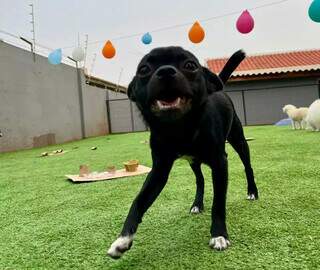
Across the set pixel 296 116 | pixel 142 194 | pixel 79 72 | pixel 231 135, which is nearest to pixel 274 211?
pixel 231 135

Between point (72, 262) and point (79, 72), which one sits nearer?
point (72, 262)

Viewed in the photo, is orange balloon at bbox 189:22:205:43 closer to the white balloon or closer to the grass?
the white balloon

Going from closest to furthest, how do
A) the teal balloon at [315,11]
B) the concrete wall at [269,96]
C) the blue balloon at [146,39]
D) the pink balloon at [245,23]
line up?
1. the teal balloon at [315,11]
2. the pink balloon at [245,23]
3. the blue balloon at [146,39]
4. the concrete wall at [269,96]

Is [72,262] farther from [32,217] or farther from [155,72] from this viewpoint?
[32,217]

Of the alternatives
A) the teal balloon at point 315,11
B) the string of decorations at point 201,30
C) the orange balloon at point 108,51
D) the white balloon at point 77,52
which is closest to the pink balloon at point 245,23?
the string of decorations at point 201,30

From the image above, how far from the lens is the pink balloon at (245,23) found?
843 cm

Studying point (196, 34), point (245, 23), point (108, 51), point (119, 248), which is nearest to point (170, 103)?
point (119, 248)

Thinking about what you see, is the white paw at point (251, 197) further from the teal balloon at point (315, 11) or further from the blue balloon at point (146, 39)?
the blue balloon at point (146, 39)

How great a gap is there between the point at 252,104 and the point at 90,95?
689 cm

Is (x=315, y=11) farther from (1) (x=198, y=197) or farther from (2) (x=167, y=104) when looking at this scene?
(2) (x=167, y=104)

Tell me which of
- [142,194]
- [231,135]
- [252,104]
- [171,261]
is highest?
[252,104]

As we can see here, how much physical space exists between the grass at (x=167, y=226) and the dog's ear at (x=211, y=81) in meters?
0.65

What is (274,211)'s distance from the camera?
2.02m

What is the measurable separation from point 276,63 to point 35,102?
36.1ft
